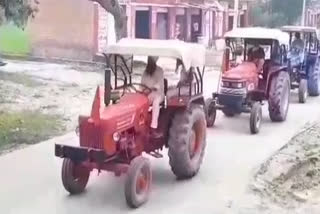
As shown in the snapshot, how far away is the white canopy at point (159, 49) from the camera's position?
961 centimetres

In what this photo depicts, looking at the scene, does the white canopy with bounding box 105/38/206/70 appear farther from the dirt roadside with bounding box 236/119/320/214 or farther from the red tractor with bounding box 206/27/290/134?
the red tractor with bounding box 206/27/290/134

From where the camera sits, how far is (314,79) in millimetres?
19156

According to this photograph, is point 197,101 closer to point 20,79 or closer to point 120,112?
point 120,112

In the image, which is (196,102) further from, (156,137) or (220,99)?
(220,99)

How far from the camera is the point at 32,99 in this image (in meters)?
17.0

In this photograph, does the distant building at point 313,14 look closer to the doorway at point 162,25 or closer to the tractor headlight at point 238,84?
the doorway at point 162,25

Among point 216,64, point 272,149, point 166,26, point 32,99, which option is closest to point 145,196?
point 272,149

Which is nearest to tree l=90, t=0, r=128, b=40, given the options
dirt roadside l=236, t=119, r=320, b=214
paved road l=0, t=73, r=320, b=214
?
paved road l=0, t=73, r=320, b=214

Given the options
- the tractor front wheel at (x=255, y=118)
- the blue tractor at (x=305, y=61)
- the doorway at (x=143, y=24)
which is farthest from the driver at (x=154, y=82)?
the doorway at (x=143, y=24)

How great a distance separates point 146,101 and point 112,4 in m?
13.7

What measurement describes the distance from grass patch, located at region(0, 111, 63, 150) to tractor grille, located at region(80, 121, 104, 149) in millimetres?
3528

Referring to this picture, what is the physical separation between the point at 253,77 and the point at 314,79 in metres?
5.13

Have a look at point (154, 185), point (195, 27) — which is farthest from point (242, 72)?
point (195, 27)

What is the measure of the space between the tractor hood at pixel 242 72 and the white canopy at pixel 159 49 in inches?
158
